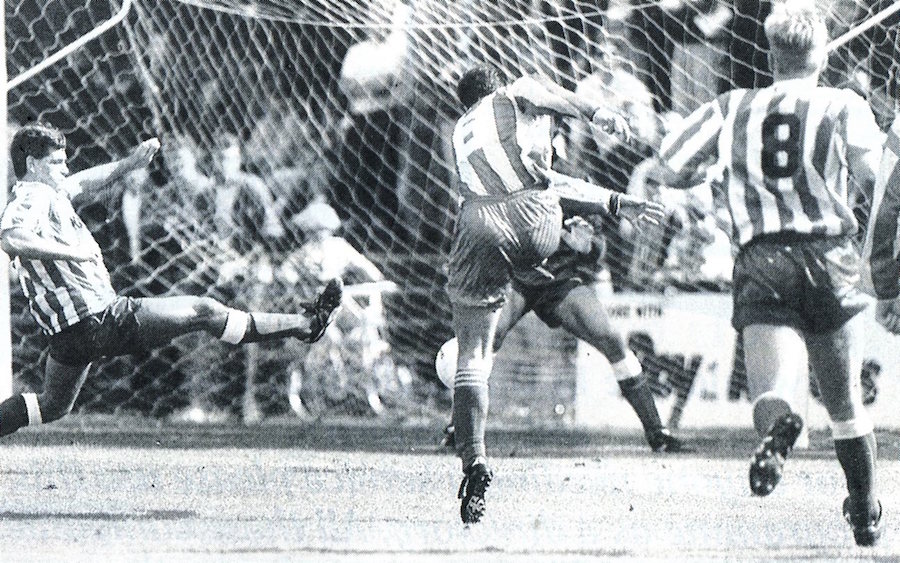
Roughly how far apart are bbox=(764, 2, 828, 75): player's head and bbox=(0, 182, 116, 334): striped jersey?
8.73ft

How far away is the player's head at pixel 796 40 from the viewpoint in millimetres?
5227

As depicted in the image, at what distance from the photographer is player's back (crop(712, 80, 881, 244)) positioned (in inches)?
206

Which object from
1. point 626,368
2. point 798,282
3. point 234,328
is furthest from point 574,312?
point 798,282

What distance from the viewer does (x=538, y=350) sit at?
1002cm

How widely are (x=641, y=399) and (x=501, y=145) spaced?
2.27 m

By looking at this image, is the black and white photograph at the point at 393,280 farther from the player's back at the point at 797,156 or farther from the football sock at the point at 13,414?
the player's back at the point at 797,156

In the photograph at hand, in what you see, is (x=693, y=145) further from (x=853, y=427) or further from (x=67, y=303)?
(x=67, y=303)

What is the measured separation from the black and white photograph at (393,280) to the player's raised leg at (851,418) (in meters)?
0.24

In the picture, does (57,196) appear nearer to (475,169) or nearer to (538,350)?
(475,169)

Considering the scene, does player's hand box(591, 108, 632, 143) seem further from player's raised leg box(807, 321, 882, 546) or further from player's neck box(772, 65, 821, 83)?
player's raised leg box(807, 321, 882, 546)

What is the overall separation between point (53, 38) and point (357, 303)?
2127 mm

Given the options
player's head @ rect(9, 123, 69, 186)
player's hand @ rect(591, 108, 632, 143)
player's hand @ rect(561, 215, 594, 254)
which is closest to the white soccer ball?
player's hand @ rect(561, 215, 594, 254)

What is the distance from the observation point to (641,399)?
823cm

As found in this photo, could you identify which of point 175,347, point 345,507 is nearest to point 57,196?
point 345,507
